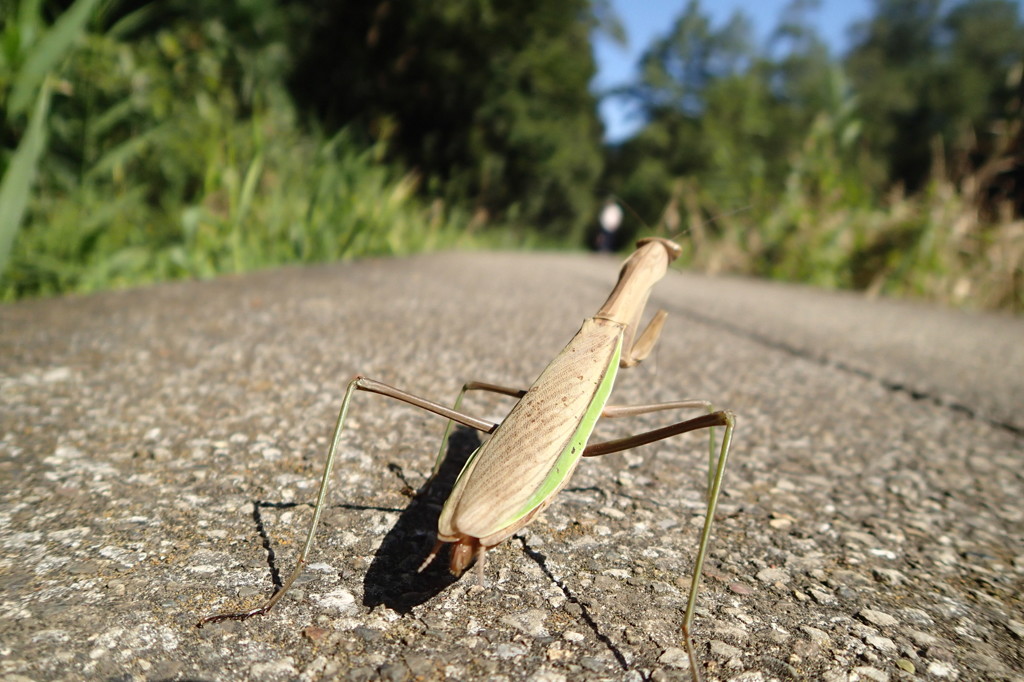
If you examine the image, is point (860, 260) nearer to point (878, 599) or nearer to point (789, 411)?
point (789, 411)

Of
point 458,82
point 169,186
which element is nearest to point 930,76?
point 458,82

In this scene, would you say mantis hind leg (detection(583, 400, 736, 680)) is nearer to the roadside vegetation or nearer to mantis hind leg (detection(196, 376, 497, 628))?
mantis hind leg (detection(196, 376, 497, 628))

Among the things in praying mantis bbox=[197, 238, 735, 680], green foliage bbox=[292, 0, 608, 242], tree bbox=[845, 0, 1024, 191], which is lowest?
praying mantis bbox=[197, 238, 735, 680]

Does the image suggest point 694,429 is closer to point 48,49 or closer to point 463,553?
point 463,553

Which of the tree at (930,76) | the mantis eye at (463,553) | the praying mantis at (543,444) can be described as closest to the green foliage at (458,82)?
the praying mantis at (543,444)

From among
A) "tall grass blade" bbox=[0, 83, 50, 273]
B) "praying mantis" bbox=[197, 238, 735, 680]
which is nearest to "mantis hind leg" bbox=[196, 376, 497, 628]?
"praying mantis" bbox=[197, 238, 735, 680]

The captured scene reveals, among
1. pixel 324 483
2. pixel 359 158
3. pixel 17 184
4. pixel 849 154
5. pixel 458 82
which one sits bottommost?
pixel 324 483

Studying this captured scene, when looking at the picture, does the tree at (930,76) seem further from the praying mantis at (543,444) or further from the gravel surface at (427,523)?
the praying mantis at (543,444)
